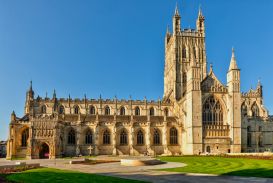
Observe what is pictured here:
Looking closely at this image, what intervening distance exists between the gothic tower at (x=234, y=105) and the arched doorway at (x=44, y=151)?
38469 millimetres

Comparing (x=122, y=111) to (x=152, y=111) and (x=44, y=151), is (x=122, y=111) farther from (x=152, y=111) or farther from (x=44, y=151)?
(x=44, y=151)

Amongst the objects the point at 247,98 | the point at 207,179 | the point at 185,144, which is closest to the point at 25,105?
the point at 185,144

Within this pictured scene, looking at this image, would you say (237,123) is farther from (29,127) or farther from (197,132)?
(29,127)

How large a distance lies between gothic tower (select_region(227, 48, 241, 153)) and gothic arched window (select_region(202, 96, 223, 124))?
218 cm

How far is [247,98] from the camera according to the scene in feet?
299

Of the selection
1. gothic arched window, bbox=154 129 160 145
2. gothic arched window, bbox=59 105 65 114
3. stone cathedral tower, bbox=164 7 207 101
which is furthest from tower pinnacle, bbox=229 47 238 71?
gothic arched window, bbox=59 105 65 114

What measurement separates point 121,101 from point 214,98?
2611cm

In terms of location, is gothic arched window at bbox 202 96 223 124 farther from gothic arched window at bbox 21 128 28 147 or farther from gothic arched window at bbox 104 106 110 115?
gothic arched window at bbox 21 128 28 147

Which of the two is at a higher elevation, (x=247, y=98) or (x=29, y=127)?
(x=247, y=98)

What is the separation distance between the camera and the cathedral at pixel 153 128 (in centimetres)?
6444

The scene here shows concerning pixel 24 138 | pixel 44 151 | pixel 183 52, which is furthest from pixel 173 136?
pixel 24 138

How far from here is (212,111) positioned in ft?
235

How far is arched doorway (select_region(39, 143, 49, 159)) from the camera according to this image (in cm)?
6319

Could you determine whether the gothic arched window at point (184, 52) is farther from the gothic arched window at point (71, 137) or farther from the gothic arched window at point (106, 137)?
the gothic arched window at point (71, 137)
